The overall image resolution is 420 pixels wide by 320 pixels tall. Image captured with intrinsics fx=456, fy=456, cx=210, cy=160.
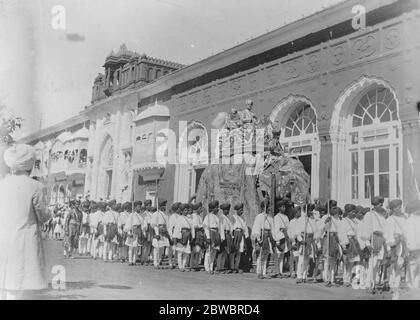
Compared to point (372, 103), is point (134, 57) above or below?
above

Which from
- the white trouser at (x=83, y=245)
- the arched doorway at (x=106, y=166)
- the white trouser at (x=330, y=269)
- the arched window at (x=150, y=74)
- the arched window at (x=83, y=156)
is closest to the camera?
the white trouser at (x=330, y=269)

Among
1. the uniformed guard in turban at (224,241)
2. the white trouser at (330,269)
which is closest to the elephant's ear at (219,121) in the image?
the uniformed guard in turban at (224,241)

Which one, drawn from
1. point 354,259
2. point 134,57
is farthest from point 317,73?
point 354,259

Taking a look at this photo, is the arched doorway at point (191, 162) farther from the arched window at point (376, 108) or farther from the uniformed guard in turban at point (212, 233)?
the arched window at point (376, 108)

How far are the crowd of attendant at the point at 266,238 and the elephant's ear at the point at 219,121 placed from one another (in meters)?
2.66

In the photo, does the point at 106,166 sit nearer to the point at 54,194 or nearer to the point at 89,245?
the point at 54,194

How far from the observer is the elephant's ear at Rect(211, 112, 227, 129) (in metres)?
10.8

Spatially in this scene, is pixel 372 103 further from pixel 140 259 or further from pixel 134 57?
pixel 140 259

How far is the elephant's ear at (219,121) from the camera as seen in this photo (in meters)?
10.8

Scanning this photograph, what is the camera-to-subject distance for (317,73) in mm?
9227

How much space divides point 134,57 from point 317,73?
144 inches

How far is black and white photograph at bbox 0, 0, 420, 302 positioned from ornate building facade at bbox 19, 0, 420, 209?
34 millimetres

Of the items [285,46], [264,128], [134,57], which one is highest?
[285,46]

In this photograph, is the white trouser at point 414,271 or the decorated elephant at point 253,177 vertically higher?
the decorated elephant at point 253,177
